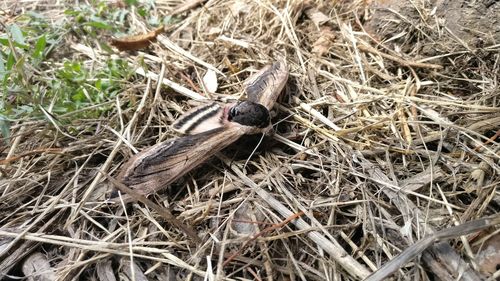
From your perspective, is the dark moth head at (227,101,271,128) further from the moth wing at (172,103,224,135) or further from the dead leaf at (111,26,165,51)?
the dead leaf at (111,26,165,51)

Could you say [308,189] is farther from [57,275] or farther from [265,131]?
[57,275]

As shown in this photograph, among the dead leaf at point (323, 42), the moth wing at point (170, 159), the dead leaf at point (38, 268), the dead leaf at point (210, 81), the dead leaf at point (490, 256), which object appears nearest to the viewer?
the dead leaf at point (490, 256)

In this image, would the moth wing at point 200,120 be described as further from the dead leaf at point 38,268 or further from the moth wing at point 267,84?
the dead leaf at point 38,268

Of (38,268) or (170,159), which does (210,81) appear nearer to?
(170,159)

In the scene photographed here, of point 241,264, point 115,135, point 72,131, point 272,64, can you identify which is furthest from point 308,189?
point 72,131

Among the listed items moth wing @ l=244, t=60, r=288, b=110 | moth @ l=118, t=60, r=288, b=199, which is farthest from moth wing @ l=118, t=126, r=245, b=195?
moth wing @ l=244, t=60, r=288, b=110

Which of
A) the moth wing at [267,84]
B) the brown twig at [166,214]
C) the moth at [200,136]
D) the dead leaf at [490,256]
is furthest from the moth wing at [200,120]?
the dead leaf at [490,256]
